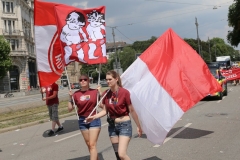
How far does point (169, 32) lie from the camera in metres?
7.57

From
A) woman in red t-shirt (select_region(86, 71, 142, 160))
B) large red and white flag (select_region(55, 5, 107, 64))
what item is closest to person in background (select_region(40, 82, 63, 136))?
large red and white flag (select_region(55, 5, 107, 64))

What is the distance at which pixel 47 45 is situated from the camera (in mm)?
7461

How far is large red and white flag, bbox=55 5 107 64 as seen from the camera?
6980 millimetres

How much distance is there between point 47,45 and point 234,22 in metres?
48.6

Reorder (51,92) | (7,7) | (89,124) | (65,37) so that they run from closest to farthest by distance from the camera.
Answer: (89,124) < (65,37) < (51,92) < (7,7)

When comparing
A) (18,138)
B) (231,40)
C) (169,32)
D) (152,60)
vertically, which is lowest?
(18,138)

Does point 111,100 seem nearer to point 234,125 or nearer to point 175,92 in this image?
point 175,92

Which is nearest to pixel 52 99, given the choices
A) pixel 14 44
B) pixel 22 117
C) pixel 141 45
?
pixel 22 117

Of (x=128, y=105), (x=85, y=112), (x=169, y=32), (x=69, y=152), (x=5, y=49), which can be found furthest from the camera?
(x=5, y=49)

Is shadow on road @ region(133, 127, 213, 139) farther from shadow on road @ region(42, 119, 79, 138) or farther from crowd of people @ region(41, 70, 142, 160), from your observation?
crowd of people @ region(41, 70, 142, 160)

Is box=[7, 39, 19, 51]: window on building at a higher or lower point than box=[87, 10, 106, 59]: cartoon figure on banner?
higher

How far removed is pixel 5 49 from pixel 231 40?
36028 millimetres

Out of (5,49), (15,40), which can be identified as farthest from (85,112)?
(15,40)

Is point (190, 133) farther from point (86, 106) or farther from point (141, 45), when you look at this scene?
point (141, 45)
